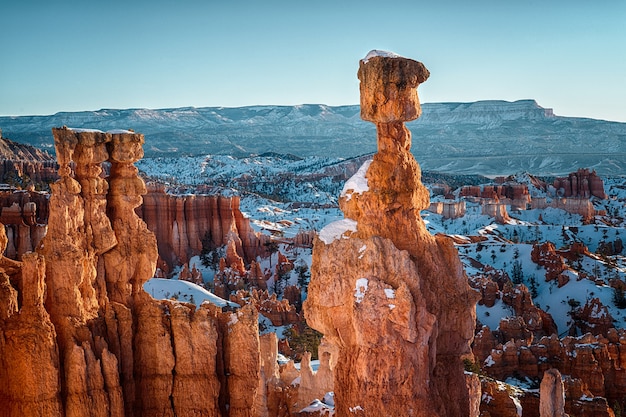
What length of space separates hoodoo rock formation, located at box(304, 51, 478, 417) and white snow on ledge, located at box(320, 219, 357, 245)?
0.01 meters

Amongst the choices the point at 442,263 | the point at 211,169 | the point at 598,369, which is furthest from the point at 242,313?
the point at 211,169

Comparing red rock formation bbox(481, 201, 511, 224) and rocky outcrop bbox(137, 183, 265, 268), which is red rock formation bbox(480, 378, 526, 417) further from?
red rock formation bbox(481, 201, 511, 224)

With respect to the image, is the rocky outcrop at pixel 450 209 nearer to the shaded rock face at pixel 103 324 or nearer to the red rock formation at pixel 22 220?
the red rock formation at pixel 22 220

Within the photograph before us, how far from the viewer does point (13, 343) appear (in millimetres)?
10609

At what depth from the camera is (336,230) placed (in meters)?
10.3

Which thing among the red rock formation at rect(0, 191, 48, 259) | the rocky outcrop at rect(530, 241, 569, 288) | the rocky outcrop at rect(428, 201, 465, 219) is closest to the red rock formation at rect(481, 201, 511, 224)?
the rocky outcrop at rect(428, 201, 465, 219)

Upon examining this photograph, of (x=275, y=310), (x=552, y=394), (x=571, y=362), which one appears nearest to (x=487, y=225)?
(x=275, y=310)

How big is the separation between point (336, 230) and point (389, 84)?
198 cm

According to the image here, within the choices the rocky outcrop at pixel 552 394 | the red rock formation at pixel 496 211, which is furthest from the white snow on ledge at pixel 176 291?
the red rock formation at pixel 496 211

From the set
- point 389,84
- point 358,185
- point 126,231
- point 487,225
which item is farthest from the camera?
point 487,225

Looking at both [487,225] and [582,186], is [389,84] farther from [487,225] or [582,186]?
[582,186]

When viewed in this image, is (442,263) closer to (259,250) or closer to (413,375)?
(413,375)

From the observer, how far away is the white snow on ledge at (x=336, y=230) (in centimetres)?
1014

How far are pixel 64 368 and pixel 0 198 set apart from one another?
66.9ft
